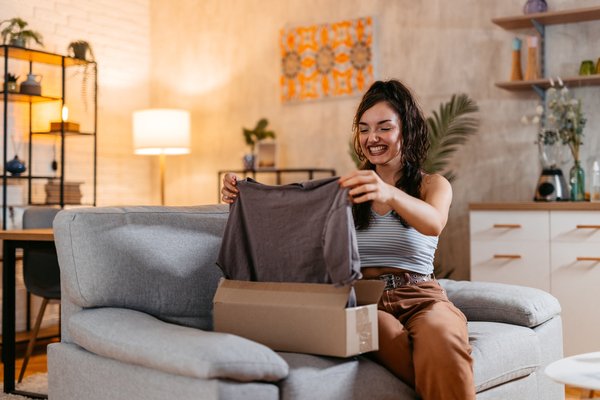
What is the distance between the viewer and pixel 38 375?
354 centimetres

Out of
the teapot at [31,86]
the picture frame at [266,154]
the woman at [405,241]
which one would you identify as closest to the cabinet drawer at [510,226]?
the picture frame at [266,154]

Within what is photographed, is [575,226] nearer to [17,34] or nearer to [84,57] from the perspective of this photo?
[84,57]

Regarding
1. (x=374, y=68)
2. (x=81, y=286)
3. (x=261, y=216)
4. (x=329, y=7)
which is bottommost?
(x=81, y=286)

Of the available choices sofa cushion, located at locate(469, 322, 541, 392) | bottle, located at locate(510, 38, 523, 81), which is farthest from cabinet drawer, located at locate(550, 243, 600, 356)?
sofa cushion, located at locate(469, 322, 541, 392)

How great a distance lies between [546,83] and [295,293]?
9.37 ft

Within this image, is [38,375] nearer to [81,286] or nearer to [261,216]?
[81,286]

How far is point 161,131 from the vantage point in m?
5.18

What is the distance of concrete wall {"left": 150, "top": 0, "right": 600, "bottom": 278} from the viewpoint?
4.36 m

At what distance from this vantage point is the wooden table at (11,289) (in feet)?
10.4

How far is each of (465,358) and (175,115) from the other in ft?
12.4

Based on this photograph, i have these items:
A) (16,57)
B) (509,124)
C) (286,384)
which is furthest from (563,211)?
(16,57)

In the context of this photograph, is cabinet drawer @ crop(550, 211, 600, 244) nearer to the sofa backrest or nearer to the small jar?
the small jar

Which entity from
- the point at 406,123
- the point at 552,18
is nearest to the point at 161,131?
the point at 552,18

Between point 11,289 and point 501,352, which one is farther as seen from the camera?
point 11,289
